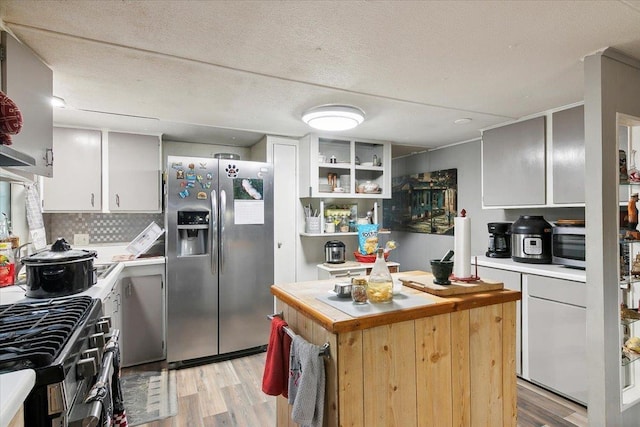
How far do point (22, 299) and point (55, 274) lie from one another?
214mm

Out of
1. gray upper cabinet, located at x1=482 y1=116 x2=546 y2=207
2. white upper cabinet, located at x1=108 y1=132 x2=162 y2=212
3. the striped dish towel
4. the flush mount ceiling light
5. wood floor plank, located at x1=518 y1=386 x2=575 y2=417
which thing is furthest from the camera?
white upper cabinet, located at x1=108 y1=132 x2=162 y2=212

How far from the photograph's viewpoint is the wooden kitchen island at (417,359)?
1312mm

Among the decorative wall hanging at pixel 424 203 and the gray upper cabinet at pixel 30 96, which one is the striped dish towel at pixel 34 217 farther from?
the decorative wall hanging at pixel 424 203

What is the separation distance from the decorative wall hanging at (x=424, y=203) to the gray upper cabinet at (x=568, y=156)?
135 cm

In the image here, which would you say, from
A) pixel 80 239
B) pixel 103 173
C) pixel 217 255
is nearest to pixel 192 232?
pixel 217 255

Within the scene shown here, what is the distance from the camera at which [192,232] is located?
10.0ft

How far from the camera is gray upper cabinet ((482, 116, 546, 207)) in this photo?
9.20 feet

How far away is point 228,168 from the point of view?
311cm

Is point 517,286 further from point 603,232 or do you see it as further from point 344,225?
point 344,225

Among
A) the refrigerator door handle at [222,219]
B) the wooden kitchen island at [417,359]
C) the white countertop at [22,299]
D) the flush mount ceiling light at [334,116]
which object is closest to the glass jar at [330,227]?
the refrigerator door handle at [222,219]

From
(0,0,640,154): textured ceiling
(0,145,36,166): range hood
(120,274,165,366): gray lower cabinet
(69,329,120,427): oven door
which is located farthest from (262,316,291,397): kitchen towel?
(120,274,165,366): gray lower cabinet

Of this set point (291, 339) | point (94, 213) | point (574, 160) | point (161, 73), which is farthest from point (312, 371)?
point (94, 213)

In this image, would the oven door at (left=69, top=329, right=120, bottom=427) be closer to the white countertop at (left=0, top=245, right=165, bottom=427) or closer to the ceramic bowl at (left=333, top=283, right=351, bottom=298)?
the white countertop at (left=0, top=245, right=165, bottom=427)

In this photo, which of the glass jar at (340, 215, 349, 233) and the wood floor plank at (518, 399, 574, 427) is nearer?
the wood floor plank at (518, 399, 574, 427)
